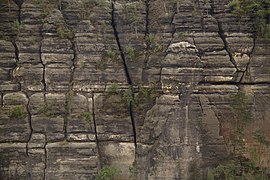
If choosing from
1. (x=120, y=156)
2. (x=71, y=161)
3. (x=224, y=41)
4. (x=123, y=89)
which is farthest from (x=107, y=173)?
(x=224, y=41)

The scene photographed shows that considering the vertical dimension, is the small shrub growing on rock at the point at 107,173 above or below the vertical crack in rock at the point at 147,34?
below

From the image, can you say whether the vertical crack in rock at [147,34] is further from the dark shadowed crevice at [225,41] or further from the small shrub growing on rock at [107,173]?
the small shrub growing on rock at [107,173]

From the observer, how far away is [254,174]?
17000mm

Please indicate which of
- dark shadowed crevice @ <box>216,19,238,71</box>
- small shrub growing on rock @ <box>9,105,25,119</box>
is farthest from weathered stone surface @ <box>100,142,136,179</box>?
dark shadowed crevice @ <box>216,19,238,71</box>

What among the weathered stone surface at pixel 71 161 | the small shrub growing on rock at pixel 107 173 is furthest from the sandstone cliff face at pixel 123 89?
the small shrub growing on rock at pixel 107 173

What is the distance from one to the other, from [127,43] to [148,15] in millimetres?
1476

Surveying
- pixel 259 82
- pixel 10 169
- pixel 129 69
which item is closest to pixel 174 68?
pixel 129 69

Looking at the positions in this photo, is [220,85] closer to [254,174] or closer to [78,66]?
[254,174]

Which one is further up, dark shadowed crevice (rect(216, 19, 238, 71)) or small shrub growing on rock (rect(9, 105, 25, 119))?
dark shadowed crevice (rect(216, 19, 238, 71))

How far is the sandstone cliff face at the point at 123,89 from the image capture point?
1688 cm

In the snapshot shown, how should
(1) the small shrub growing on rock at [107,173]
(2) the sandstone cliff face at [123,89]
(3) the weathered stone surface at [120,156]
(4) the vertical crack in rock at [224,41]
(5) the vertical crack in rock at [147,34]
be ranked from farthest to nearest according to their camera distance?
(5) the vertical crack in rock at [147,34], (4) the vertical crack in rock at [224,41], (3) the weathered stone surface at [120,156], (2) the sandstone cliff face at [123,89], (1) the small shrub growing on rock at [107,173]

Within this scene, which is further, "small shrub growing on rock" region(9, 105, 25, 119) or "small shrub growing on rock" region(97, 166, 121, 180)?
"small shrub growing on rock" region(9, 105, 25, 119)

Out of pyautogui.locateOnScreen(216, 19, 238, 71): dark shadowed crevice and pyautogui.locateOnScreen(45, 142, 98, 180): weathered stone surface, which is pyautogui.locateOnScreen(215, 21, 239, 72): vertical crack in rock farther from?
pyautogui.locateOnScreen(45, 142, 98, 180): weathered stone surface

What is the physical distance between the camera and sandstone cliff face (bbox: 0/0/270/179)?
16.9 m
